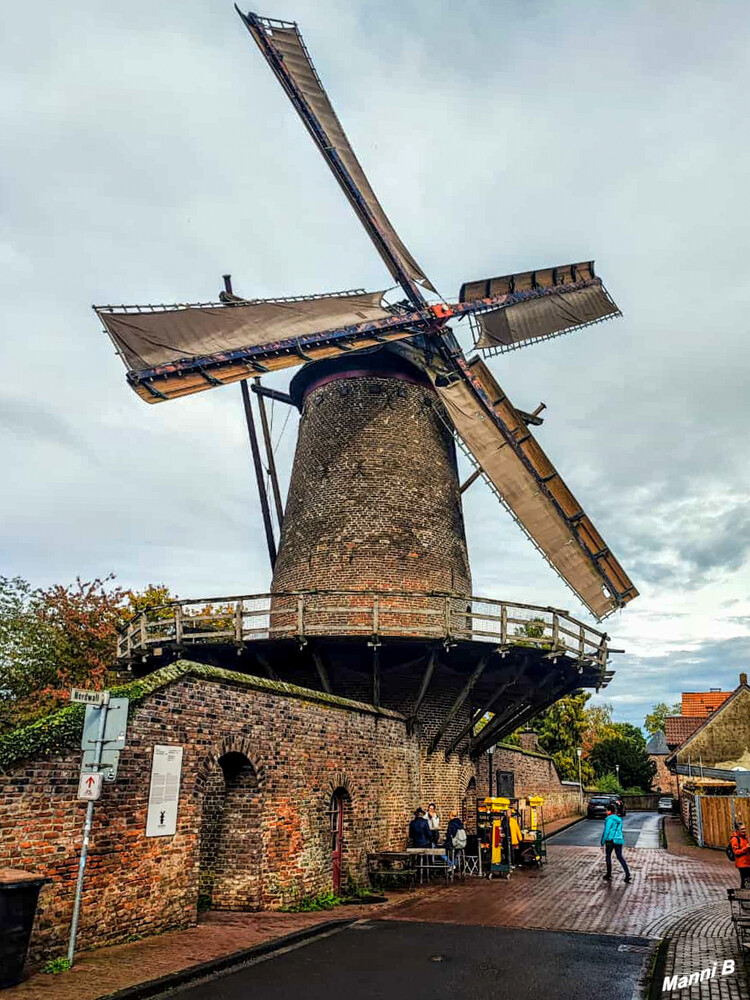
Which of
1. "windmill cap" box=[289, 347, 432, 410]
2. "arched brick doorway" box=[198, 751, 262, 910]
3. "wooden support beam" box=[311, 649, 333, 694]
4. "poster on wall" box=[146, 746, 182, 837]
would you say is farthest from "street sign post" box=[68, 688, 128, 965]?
"windmill cap" box=[289, 347, 432, 410]

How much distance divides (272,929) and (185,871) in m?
1.32

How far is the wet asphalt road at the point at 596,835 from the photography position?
78.0 feet

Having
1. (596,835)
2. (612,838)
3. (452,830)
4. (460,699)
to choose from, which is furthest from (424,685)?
(596,835)

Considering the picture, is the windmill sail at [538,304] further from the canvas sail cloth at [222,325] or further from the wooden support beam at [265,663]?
the wooden support beam at [265,663]

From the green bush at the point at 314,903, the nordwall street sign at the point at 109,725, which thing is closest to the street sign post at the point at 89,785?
the nordwall street sign at the point at 109,725

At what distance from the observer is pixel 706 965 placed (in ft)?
25.1

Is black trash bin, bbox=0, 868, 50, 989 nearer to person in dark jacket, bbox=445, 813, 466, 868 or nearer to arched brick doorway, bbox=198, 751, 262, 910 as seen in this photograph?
arched brick doorway, bbox=198, 751, 262, 910

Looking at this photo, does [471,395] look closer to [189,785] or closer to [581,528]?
[581,528]

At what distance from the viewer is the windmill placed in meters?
15.9

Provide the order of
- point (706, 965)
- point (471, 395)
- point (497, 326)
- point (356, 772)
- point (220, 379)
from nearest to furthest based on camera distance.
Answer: point (706, 965)
point (356, 772)
point (220, 379)
point (471, 395)
point (497, 326)

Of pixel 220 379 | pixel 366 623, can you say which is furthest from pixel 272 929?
pixel 220 379

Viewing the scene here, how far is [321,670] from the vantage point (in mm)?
15172

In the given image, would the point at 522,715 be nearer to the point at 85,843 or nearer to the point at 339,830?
the point at 339,830

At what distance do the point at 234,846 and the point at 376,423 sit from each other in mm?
9588
